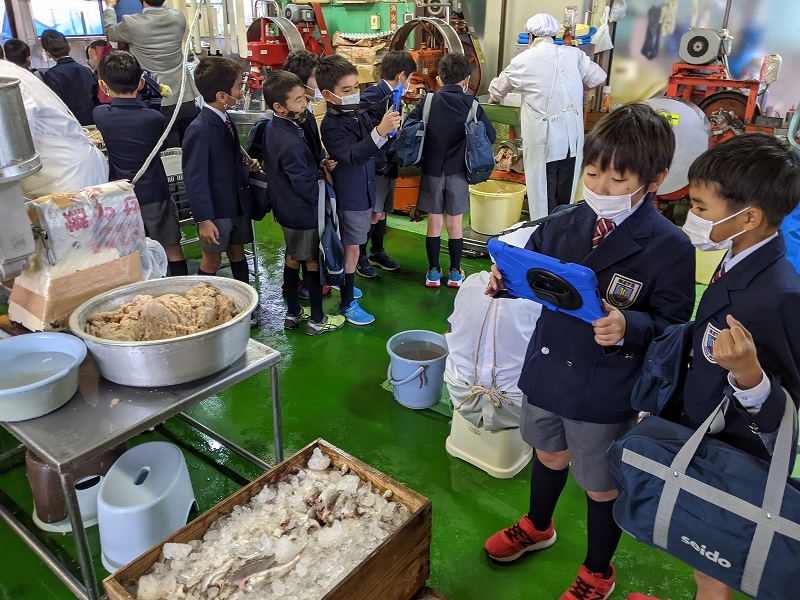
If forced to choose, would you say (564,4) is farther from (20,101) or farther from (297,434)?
(20,101)

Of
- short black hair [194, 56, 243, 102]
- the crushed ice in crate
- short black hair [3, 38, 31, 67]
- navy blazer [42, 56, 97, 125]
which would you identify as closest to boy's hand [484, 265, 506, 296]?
the crushed ice in crate

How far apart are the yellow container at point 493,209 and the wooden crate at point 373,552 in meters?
3.37

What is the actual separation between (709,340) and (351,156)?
2.54 meters

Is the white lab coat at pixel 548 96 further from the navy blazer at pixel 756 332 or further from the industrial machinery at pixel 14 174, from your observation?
the industrial machinery at pixel 14 174

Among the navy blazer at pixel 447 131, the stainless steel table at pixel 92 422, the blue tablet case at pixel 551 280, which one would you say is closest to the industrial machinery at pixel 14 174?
the stainless steel table at pixel 92 422

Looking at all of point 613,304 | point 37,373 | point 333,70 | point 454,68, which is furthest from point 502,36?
point 37,373

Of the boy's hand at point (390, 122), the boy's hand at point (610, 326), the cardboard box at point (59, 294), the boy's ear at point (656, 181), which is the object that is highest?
the boy's ear at point (656, 181)

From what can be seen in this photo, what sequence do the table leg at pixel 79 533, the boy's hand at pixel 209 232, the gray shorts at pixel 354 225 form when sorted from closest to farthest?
the table leg at pixel 79 533
the boy's hand at pixel 209 232
the gray shorts at pixel 354 225

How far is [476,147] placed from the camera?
409cm

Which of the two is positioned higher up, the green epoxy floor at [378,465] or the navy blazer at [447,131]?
the navy blazer at [447,131]

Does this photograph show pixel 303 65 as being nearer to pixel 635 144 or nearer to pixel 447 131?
pixel 447 131

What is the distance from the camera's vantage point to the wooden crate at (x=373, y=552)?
160 centimetres

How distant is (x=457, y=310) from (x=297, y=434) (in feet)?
3.51

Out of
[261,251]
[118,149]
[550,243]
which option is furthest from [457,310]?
[261,251]
